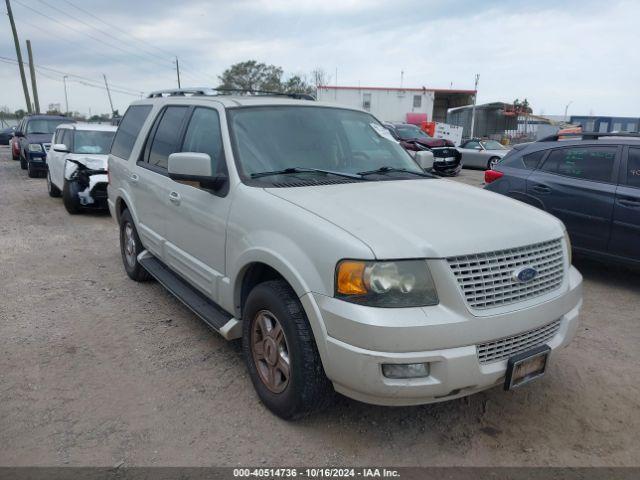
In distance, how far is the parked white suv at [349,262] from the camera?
7.94ft

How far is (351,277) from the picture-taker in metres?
2.42

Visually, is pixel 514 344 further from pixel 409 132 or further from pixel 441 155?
pixel 409 132

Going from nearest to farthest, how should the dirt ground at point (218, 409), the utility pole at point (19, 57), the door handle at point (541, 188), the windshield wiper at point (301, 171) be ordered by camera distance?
1. the dirt ground at point (218, 409)
2. the windshield wiper at point (301, 171)
3. the door handle at point (541, 188)
4. the utility pole at point (19, 57)

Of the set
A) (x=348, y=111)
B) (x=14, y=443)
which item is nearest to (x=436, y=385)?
(x=14, y=443)

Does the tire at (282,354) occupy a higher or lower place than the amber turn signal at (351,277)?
lower

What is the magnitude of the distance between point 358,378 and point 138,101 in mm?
4307

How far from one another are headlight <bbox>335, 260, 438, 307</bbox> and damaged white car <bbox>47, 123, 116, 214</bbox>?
792 centimetres

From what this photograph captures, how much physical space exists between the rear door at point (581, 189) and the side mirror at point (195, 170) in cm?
416

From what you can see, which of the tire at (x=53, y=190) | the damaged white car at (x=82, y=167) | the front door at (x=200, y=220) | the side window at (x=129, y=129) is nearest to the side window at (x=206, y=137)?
the front door at (x=200, y=220)

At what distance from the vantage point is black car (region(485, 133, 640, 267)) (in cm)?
525

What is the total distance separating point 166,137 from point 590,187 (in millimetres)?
4482

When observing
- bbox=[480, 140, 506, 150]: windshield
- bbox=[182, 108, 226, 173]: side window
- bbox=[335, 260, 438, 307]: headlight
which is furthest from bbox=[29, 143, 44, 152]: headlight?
bbox=[480, 140, 506, 150]: windshield

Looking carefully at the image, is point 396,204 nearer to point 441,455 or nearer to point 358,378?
point 358,378

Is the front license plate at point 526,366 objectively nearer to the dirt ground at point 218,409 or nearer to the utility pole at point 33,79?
the dirt ground at point 218,409
